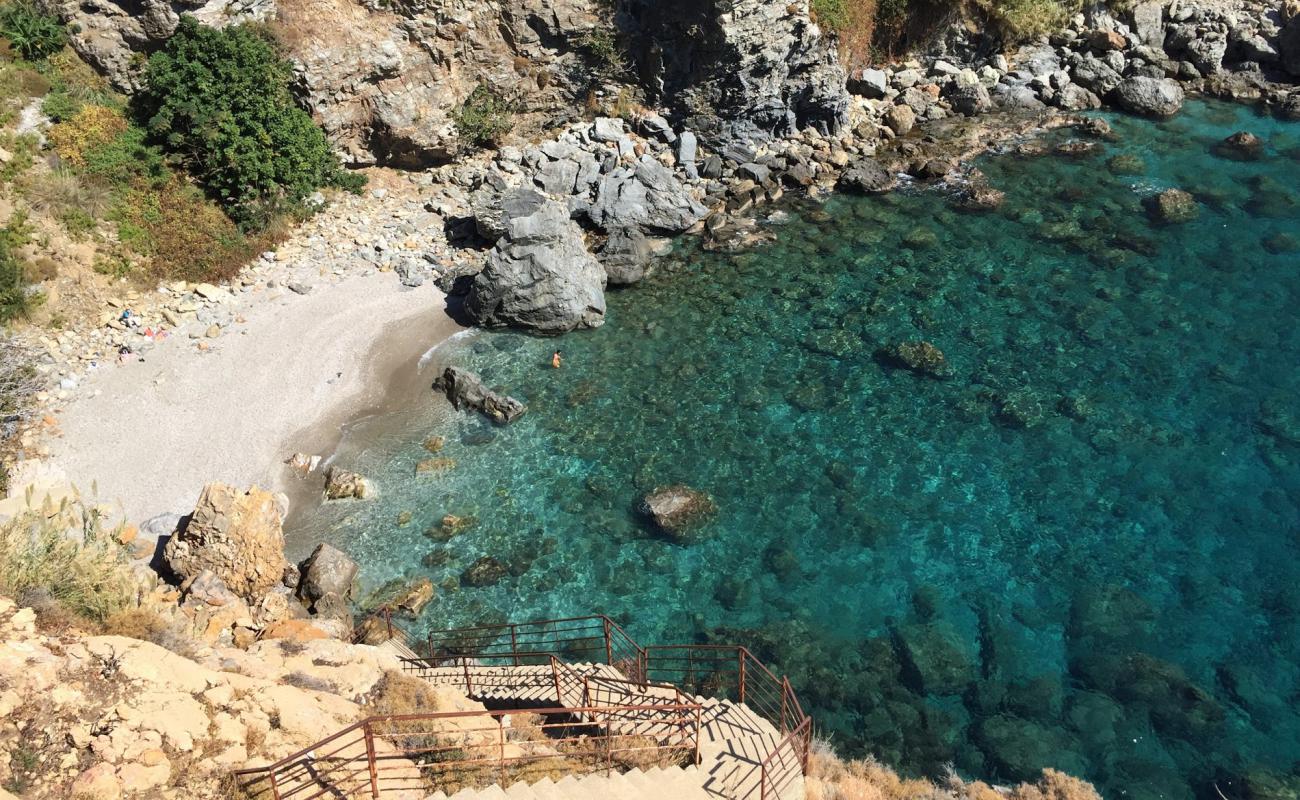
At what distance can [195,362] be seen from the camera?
90.4ft

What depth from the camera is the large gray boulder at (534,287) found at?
2994 cm

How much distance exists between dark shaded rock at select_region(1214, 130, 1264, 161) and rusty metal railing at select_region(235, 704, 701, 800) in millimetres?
37193

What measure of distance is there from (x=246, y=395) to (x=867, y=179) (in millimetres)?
26289

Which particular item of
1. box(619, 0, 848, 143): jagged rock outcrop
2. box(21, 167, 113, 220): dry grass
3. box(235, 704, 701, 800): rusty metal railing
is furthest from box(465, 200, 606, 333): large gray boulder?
box(235, 704, 701, 800): rusty metal railing

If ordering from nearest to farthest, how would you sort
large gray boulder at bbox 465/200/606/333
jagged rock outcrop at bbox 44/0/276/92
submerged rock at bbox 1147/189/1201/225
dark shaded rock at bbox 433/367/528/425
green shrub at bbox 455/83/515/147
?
dark shaded rock at bbox 433/367/528/425 < large gray boulder at bbox 465/200/606/333 < jagged rock outcrop at bbox 44/0/276/92 < submerged rock at bbox 1147/189/1201/225 < green shrub at bbox 455/83/515/147

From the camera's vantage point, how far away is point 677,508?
76.7 feet

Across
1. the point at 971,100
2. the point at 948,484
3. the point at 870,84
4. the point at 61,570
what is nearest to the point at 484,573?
the point at 61,570

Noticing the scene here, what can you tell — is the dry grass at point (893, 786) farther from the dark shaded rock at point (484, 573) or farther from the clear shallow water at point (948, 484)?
the dark shaded rock at point (484, 573)

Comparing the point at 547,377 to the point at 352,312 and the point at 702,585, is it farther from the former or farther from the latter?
the point at 702,585

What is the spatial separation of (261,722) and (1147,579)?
20.1m

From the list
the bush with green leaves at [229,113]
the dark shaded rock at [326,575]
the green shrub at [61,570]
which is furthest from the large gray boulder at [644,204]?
the green shrub at [61,570]

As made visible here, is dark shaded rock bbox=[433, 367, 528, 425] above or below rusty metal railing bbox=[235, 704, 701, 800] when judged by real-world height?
below

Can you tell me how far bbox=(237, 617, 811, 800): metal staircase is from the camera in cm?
1269

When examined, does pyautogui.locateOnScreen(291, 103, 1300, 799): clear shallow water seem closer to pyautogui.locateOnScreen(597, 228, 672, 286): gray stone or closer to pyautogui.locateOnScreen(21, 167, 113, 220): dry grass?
pyautogui.locateOnScreen(597, 228, 672, 286): gray stone
